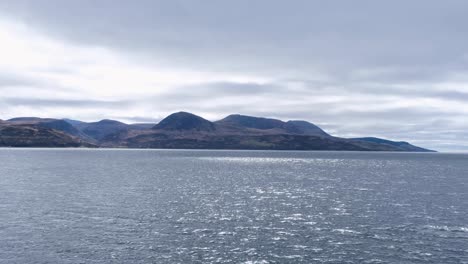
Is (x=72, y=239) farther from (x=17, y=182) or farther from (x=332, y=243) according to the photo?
(x=17, y=182)

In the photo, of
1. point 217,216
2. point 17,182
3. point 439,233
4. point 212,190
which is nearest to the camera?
point 439,233

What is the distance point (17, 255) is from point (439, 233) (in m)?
64.8

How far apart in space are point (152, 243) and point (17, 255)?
17606mm

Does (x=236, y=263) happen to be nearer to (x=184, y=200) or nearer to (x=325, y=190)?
(x=184, y=200)

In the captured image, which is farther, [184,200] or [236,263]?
[184,200]

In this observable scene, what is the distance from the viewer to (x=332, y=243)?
5484 cm

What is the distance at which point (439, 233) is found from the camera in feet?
202

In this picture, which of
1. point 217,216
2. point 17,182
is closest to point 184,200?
point 217,216

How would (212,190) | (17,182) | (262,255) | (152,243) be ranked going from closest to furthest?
(262,255), (152,243), (212,190), (17,182)

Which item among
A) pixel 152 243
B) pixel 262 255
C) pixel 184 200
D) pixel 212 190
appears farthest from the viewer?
pixel 212 190

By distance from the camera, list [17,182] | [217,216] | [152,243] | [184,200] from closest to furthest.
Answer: [152,243]
[217,216]
[184,200]
[17,182]

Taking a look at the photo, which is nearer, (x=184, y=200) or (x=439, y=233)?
(x=439, y=233)

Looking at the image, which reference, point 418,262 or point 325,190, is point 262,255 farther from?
point 325,190

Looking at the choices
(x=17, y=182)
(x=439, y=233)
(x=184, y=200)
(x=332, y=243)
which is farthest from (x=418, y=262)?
(x=17, y=182)
